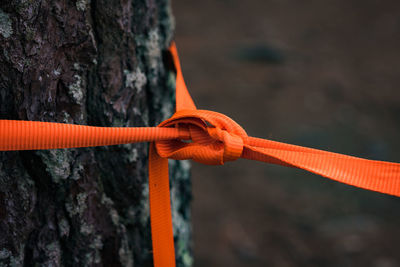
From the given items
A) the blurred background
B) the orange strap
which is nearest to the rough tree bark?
the orange strap

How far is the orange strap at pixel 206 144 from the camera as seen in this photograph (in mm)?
600

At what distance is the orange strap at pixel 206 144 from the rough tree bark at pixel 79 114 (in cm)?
8

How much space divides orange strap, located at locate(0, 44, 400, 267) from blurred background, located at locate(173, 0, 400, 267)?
1643 mm

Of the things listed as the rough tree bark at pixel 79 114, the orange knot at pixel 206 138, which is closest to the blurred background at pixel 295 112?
the rough tree bark at pixel 79 114

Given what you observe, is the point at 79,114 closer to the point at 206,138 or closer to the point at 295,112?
the point at 206,138

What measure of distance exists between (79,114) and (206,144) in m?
0.27

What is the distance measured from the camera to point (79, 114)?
2.40 feet

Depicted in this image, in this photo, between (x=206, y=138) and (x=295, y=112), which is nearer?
(x=206, y=138)

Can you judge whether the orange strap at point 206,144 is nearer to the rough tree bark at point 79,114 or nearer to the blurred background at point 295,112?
the rough tree bark at point 79,114

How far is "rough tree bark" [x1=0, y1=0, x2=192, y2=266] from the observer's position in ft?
2.09

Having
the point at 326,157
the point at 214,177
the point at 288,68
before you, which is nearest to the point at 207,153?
the point at 326,157

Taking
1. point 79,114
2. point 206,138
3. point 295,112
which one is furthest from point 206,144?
point 295,112

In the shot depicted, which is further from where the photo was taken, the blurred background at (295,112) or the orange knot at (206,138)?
the blurred background at (295,112)

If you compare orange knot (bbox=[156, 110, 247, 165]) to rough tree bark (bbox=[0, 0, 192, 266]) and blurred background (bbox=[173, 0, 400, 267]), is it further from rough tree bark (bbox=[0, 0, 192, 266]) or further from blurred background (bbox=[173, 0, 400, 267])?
blurred background (bbox=[173, 0, 400, 267])
